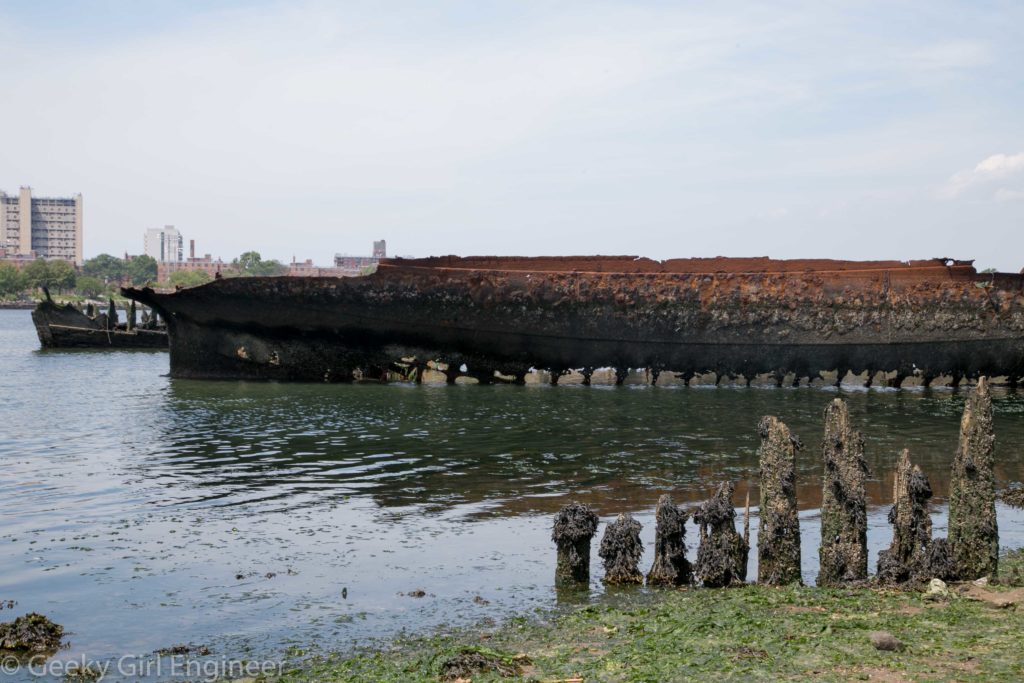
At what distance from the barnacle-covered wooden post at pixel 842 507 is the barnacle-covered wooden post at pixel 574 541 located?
2.05 metres

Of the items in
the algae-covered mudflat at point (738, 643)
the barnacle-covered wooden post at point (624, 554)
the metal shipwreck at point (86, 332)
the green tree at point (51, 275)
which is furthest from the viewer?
the green tree at point (51, 275)

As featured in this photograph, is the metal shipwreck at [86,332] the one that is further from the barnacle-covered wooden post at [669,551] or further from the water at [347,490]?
the barnacle-covered wooden post at [669,551]

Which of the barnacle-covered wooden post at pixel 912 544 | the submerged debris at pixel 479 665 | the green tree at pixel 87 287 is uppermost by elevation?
the green tree at pixel 87 287

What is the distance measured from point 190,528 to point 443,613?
13.7ft

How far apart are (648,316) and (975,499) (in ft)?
57.7

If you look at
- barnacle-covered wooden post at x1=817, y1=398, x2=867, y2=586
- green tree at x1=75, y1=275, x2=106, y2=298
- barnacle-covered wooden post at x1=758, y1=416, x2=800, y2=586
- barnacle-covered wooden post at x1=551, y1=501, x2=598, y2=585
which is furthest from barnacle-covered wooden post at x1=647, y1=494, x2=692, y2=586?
green tree at x1=75, y1=275, x2=106, y2=298

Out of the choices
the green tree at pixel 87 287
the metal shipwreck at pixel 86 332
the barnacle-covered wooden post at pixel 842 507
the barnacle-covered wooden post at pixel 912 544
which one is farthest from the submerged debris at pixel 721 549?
the green tree at pixel 87 287

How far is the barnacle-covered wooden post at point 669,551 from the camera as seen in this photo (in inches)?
348

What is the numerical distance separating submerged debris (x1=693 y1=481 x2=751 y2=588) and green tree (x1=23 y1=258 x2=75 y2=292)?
16741cm

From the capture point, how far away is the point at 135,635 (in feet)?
25.3

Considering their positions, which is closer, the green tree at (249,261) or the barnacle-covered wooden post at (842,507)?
the barnacle-covered wooden post at (842,507)

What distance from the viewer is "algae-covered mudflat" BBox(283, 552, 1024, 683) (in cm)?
657

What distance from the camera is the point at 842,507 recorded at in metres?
8.74

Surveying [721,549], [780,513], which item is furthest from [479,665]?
[780,513]
